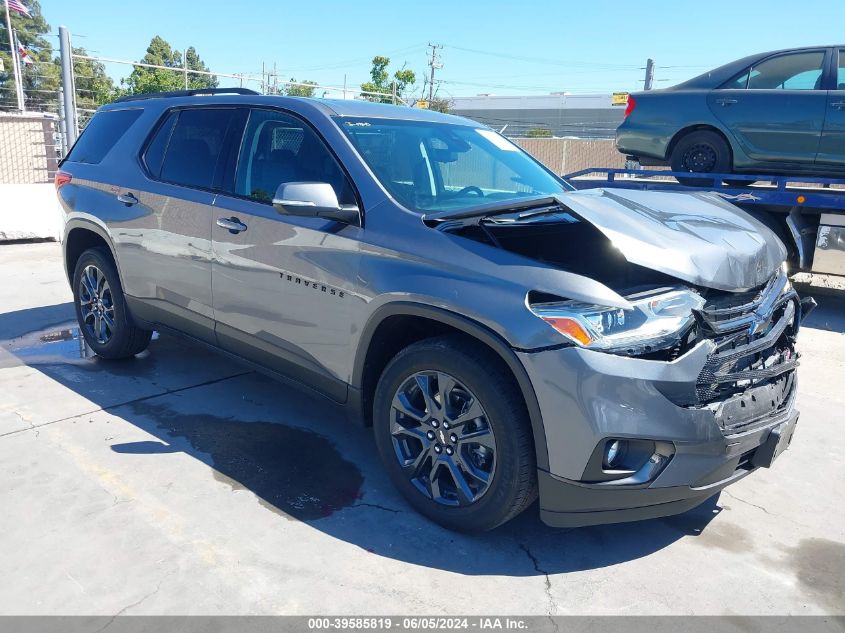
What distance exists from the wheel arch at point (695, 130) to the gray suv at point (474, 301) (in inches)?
156

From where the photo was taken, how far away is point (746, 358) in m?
3.00

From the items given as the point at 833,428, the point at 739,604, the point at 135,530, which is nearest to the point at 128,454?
the point at 135,530

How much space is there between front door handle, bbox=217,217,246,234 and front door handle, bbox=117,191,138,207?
1028 mm

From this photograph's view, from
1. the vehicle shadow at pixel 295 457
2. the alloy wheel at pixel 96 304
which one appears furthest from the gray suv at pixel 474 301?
the alloy wheel at pixel 96 304

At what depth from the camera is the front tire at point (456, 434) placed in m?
2.86

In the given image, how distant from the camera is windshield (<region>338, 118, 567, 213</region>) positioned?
3.62 m

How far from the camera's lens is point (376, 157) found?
3.65 meters

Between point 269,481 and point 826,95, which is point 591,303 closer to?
point 269,481

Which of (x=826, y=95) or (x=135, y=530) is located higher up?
(x=826, y=95)

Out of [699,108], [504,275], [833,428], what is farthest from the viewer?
[699,108]

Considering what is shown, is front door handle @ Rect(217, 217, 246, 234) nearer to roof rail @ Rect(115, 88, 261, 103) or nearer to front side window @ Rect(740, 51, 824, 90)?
roof rail @ Rect(115, 88, 261, 103)

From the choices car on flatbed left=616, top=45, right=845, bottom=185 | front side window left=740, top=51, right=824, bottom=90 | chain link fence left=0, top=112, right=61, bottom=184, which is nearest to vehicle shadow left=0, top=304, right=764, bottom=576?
car on flatbed left=616, top=45, right=845, bottom=185

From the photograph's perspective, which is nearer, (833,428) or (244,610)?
(244,610)

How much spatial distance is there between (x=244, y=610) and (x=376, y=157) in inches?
86.6
